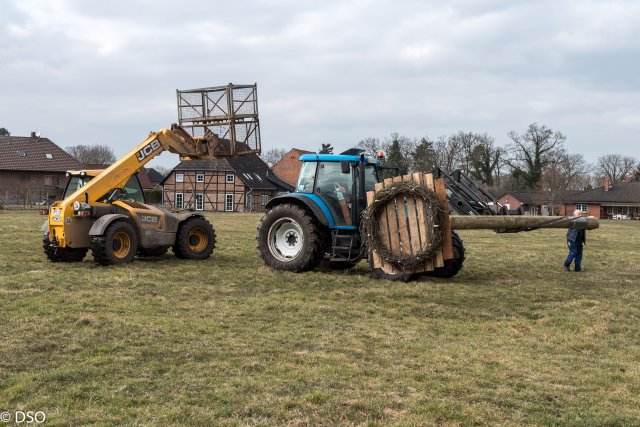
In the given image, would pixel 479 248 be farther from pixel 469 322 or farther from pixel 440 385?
pixel 440 385

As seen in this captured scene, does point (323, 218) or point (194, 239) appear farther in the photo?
point (194, 239)

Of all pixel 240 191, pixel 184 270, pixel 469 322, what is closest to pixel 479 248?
pixel 184 270

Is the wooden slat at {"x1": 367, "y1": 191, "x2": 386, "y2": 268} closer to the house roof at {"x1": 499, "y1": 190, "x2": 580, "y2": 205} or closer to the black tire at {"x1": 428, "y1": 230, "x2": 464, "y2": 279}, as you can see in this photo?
the black tire at {"x1": 428, "y1": 230, "x2": 464, "y2": 279}

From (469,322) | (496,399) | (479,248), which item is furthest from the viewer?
(479,248)

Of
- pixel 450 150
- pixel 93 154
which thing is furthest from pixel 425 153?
pixel 93 154

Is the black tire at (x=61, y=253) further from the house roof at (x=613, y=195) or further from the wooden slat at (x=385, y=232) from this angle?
the house roof at (x=613, y=195)

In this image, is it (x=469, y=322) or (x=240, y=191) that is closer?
(x=469, y=322)

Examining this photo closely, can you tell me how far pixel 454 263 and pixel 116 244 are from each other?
20.9 ft

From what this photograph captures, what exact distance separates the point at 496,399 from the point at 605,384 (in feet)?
3.92

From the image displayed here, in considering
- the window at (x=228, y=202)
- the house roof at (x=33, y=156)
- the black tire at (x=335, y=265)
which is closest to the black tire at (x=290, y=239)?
the black tire at (x=335, y=265)

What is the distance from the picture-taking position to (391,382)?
5293 millimetres

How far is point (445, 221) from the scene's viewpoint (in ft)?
33.3

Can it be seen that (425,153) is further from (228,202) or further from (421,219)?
(421,219)

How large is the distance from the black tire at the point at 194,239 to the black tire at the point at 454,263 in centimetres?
513
